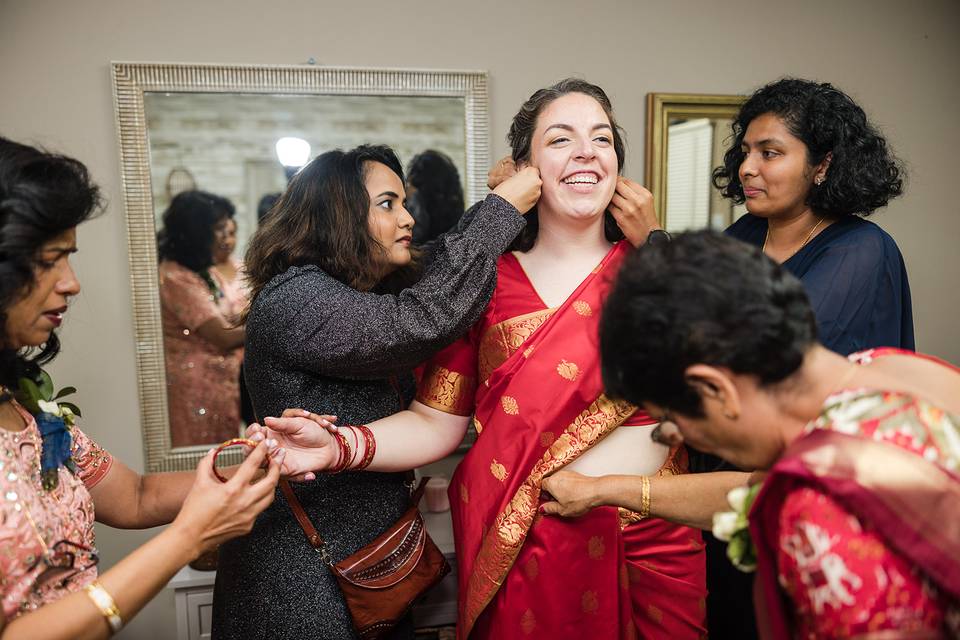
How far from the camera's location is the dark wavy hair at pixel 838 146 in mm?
1574

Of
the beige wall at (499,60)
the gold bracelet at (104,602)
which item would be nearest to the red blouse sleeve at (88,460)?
the gold bracelet at (104,602)

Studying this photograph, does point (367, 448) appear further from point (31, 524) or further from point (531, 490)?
point (31, 524)

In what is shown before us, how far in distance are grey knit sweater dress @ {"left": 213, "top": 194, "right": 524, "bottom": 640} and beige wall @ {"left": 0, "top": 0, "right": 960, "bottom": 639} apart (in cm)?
100

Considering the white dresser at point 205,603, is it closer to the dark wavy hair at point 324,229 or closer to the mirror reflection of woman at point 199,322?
the mirror reflection of woman at point 199,322

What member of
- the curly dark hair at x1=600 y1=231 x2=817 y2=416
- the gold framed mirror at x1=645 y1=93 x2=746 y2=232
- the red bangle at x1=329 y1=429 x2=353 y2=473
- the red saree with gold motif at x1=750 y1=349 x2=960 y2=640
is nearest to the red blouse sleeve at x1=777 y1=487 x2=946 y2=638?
the red saree with gold motif at x1=750 y1=349 x2=960 y2=640

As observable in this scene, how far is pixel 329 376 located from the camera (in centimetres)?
137

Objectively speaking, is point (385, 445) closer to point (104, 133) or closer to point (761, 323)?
point (761, 323)

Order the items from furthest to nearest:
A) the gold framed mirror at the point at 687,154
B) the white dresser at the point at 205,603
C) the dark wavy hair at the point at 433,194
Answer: the gold framed mirror at the point at 687,154
the dark wavy hair at the point at 433,194
the white dresser at the point at 205,603

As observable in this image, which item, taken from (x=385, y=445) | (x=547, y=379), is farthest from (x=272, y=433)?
(x=547, y=379)

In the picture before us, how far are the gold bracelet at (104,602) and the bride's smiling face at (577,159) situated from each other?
1.07 metres

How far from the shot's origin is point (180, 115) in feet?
6.58

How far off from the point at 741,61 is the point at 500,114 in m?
0.92

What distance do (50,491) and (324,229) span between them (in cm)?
65

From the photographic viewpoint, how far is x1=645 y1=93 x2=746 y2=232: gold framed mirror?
234cm
